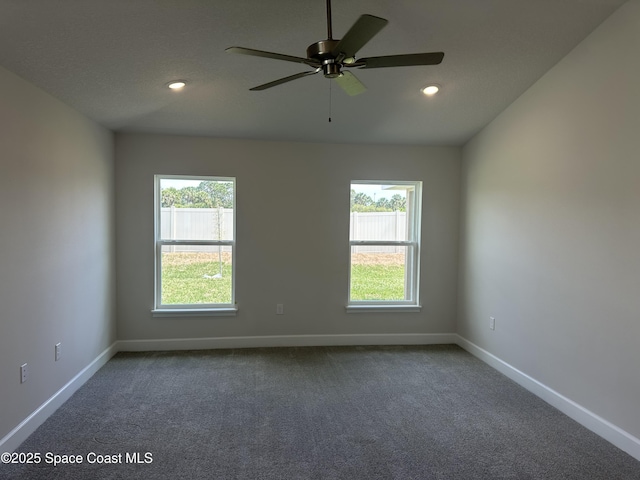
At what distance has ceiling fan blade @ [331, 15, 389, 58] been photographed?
154 cm

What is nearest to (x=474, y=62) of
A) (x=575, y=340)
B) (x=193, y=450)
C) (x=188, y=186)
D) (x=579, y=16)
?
(x=579, y=16)

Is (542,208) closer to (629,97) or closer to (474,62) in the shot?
(629,97)

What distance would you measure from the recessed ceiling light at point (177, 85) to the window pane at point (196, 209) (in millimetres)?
1325

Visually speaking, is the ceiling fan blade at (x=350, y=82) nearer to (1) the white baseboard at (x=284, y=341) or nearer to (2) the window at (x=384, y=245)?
(2) the window at (x=384, y=245)

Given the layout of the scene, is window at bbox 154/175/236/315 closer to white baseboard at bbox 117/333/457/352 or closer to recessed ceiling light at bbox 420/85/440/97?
white baseboard at bbox 117/333/457/352

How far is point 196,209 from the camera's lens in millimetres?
4332

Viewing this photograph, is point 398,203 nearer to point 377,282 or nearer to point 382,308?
point 377,282

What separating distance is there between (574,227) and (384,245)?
2027 millimetres

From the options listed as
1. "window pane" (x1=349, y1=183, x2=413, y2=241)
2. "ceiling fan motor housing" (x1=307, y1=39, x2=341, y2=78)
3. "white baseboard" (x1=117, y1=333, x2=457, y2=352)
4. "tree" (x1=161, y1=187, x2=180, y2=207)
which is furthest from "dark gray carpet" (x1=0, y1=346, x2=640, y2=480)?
"ceiling fan motor housing" (x1=307, y1=39, x2=341, y2=78)

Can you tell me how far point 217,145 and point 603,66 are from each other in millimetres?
3354

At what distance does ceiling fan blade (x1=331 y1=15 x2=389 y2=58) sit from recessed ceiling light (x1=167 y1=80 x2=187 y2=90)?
163 cm

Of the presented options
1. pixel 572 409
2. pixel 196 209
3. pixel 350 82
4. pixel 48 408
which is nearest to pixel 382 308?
pixel 572 409

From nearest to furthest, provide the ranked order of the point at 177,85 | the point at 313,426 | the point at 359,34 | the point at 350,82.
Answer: the point at 359,34, the point at 350,82, the point at 313,426, the point at 177,85

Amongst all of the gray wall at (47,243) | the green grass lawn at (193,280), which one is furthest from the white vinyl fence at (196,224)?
the gray wall at (47,243)
